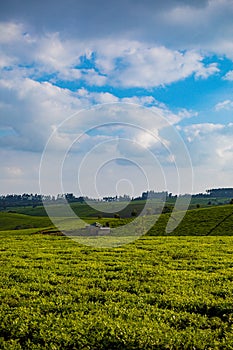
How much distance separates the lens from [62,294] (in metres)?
14.9

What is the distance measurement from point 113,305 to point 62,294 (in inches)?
109

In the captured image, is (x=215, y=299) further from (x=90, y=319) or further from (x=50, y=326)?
(x=50, y=326)

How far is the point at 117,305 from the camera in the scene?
43.2ft

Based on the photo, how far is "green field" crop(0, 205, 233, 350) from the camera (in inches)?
412

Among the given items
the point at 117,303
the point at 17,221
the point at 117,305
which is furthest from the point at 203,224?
the point at 17,221

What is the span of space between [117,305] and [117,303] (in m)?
0.20

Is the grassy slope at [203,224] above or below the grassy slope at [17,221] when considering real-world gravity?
above

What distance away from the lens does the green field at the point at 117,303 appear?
34.3ft

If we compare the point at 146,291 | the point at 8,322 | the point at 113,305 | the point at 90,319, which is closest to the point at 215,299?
the point at 146,291

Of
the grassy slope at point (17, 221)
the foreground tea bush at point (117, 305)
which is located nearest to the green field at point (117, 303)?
the foreground tea bush at point (117, 305)

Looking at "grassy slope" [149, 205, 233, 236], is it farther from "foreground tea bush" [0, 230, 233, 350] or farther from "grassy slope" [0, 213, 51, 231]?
"grassy slope" [0, 213, 51, 231]

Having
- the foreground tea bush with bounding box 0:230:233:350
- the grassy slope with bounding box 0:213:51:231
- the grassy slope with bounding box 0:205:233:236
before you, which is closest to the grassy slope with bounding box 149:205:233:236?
the grassy slope with bounding box 0:205:233:236

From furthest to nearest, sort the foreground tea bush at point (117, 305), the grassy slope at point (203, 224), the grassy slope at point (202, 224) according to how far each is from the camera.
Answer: the grassy slope at point (202, 224) < the grassy slope at point (203, 224) < the foreground tea bush at point (117, 305)

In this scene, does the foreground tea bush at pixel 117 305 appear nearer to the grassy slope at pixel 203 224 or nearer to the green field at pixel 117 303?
the green field at pixel 117 303
